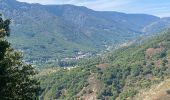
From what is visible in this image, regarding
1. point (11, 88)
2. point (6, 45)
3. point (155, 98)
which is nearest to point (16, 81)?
point (11, 88)

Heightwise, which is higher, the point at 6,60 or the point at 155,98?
the point at 6,60

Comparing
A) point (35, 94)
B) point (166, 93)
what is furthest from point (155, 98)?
point (35, 94)

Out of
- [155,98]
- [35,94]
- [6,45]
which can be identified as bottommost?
[155,98]

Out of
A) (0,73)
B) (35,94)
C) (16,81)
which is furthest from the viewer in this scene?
(35,94)

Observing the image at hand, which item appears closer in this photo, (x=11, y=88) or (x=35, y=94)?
(x=11, y=88)

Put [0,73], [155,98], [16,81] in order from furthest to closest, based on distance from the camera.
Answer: [155,98], [16,81], [0,73]

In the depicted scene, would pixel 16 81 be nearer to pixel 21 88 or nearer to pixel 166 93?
pixel 21 88

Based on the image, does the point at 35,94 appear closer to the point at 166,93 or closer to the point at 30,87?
the point at 30,87
